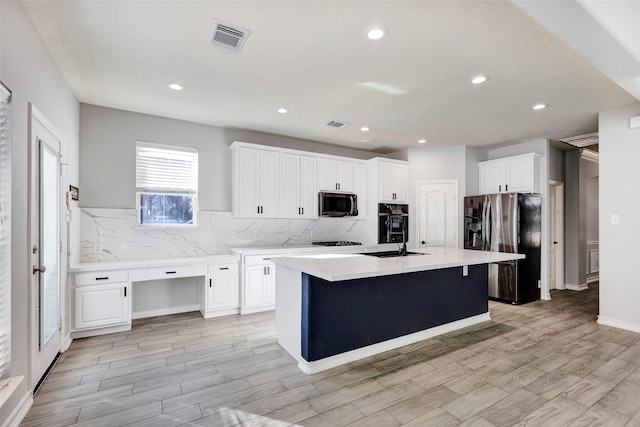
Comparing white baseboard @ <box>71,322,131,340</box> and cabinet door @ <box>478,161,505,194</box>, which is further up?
cabinet door @ <box>478,161,505,194</box>

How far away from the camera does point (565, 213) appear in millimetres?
6000

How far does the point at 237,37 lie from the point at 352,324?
8.72ft

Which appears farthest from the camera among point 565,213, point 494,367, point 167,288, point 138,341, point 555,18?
point 565,213

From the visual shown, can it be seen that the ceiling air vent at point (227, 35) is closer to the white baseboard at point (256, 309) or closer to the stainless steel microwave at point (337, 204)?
the stainless steel microwave at point (337, 204)

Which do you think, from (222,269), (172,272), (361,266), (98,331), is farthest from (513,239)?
(98,331)

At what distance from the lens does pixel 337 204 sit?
527cm

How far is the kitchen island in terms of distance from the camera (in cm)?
265

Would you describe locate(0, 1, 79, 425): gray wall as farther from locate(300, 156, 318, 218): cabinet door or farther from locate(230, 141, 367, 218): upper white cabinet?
locate(300, 156, 318, 218): cabinet door

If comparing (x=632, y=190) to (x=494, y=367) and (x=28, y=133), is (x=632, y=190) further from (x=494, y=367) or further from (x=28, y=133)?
(x=28, y=133)

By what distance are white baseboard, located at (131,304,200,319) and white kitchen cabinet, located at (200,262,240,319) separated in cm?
31

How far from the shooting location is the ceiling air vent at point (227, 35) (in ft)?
7.39

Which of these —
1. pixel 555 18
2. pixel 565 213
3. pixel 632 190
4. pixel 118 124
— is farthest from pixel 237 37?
pixel 565 213

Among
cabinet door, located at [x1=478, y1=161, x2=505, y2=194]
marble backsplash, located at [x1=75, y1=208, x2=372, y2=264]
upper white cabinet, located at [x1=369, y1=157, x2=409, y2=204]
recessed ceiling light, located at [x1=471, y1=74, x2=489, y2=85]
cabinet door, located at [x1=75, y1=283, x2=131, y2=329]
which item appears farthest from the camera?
upper white cabinet, located at [x1=369, y1=157, x2=409, y2=204]

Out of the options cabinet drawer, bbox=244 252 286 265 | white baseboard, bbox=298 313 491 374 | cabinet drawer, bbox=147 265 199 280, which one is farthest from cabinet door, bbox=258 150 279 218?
white baseboard, bbox=298 313 491 374
